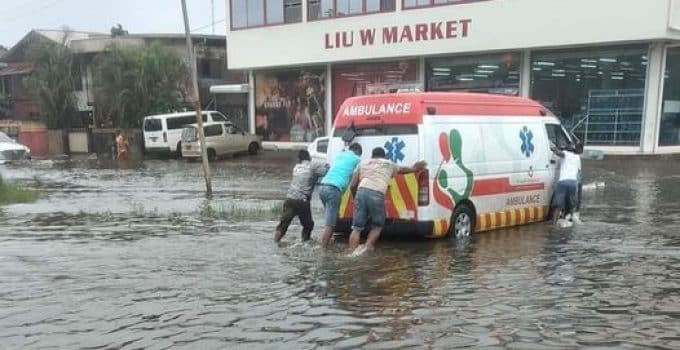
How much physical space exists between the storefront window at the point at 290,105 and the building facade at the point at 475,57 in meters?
0.06

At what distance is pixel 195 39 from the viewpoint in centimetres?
3919

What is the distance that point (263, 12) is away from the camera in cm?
3173

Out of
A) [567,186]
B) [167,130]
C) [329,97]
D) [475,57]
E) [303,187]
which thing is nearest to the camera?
[303,187]

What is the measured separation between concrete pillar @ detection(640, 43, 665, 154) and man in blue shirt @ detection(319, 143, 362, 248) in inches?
660

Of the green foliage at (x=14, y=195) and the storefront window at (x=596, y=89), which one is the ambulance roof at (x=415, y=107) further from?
the storefront window at (x=596, y=89)

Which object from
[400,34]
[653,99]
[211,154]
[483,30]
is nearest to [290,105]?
[211,154]

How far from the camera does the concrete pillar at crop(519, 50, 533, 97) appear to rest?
79.9 ft

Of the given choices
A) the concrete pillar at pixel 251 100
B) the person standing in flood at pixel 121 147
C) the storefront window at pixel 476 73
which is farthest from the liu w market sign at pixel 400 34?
the person standing in flood at pixel 121 147

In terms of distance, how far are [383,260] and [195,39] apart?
3381 cm

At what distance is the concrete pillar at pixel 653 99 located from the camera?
71.1 feet

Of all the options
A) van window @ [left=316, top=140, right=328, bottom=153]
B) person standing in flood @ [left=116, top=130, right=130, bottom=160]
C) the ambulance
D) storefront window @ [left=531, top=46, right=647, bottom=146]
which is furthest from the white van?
the ambulance

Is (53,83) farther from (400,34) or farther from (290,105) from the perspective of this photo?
(400,34)

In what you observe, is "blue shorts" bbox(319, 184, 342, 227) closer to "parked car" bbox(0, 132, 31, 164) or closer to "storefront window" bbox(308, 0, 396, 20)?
"storefront window" bbox(308, 0, 396, 20)

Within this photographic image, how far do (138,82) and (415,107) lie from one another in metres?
28.1
